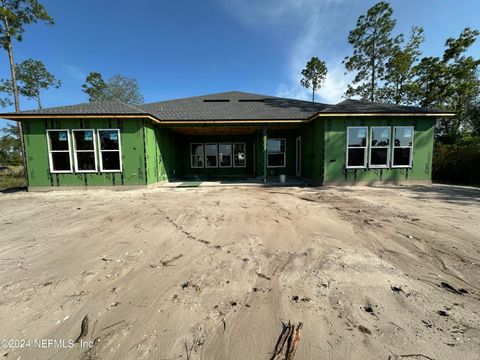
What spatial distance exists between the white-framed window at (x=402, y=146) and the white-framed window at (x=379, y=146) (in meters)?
0.31

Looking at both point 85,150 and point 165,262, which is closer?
point 165,262

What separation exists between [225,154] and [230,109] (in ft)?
9.53

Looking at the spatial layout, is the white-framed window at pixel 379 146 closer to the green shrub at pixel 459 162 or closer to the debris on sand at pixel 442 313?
the green shrub at pixel 459 162

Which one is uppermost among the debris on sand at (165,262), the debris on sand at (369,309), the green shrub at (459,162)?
the green shrub at (459,162)

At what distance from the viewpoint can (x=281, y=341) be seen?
1599mm

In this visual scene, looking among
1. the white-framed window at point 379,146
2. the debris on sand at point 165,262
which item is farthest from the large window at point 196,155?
the debris on sand at point 165,262

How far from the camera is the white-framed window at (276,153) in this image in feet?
41.1

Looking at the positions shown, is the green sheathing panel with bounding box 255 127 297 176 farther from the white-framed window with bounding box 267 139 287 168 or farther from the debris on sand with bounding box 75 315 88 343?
the debris on sand with bounding box 75 315 88 343

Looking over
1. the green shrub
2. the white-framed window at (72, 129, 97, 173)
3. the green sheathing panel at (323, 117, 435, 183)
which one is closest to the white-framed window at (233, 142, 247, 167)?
the green sheathing panel at (323, 117, 435, 183)

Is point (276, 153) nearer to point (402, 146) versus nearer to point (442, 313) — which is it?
point (402, 146)

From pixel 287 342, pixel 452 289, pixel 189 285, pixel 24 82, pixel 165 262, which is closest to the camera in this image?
pixel 287 342

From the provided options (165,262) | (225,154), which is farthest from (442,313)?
(225,154)

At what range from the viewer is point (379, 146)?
358 inches

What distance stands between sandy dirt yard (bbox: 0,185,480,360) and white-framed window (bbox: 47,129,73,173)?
16.6 feet
